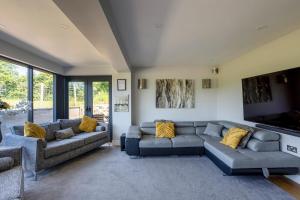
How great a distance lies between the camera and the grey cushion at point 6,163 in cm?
237

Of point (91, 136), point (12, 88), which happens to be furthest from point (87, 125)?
point (12, 88)

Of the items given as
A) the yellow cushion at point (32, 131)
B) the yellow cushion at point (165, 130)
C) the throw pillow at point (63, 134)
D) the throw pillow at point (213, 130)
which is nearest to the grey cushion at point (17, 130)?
the yellow cushion at point (32, 131)

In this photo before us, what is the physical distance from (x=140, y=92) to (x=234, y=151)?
11.1 ft

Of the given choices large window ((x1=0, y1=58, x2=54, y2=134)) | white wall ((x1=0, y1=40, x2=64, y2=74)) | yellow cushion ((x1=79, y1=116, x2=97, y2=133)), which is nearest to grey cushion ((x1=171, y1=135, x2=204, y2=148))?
yellow cushion ((x1=79, y1=116, x2=97, y2=133))

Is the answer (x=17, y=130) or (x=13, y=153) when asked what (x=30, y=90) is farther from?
(x=13, y=153)

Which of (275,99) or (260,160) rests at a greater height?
(275,99)

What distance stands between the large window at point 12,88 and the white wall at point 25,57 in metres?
0.27

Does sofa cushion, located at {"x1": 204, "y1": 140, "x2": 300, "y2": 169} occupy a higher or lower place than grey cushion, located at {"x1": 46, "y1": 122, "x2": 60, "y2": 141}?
lower

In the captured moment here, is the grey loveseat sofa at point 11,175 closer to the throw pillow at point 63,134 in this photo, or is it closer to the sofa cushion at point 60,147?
the sofa cushion at point 60,147

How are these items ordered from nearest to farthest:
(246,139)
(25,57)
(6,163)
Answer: (6,163) < (246,139) < (25,57)

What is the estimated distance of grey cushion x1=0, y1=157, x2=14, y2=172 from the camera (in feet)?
7.78

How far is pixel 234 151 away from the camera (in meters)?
3.24

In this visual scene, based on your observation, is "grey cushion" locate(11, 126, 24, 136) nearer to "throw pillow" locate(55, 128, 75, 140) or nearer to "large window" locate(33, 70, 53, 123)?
"throw pillow" locate(55, 128, 75, 140)

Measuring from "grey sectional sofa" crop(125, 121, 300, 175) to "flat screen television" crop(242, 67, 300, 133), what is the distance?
310 mm
